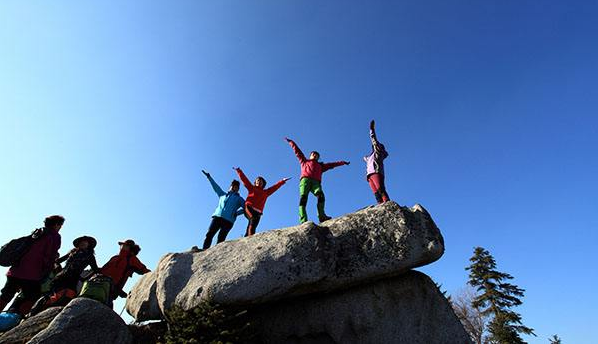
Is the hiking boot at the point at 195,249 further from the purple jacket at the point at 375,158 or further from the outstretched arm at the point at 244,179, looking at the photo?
the purple jacket at the point at 375,158

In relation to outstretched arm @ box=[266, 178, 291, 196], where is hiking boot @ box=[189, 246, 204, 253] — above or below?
below

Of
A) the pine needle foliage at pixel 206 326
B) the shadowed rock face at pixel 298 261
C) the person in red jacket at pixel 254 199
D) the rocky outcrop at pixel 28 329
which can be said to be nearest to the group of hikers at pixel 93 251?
the person in red jacket at pixel 254 199

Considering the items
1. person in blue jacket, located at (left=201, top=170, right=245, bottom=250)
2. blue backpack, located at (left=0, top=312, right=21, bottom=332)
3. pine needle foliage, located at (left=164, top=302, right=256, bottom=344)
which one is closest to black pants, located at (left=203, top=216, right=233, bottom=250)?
person in blue jacket, located at (left=201, top=170, right=245, bottom=250)

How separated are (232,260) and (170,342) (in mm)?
2213

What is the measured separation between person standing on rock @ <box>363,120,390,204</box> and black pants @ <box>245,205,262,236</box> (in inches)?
143

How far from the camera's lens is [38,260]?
26.8ft

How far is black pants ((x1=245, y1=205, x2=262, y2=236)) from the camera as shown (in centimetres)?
1054

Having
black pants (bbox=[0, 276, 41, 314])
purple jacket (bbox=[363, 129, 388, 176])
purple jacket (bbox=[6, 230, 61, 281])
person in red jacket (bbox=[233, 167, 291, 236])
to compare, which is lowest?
black pants (bbox=[0, 276, 41, 314])

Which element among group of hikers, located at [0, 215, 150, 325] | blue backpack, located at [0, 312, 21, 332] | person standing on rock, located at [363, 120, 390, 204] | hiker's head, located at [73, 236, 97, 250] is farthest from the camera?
→ person standing on rock, located at [363, 120, 390, 204]

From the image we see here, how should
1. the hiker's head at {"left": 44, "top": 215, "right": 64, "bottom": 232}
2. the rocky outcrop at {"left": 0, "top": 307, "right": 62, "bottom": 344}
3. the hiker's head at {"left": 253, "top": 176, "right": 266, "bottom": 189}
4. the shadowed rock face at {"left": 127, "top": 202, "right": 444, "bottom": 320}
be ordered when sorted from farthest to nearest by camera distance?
the hiker's head at {"left": 253, "top": 176, "right": 266, "bottom": 189}, the hiker's head at {"left": 44, "top": 215, "right": 64, "bottom": 232}, the shadowed rock face at {"left": 127, "top": 202, "right": 444, "bottom": 320}, the rocky outcrop at {"left": 0, "top": 307, "right": 62, "bottom": 344}

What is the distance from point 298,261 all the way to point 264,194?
3.47 metres

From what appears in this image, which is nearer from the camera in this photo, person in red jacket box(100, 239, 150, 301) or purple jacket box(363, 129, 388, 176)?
person in red jacket box(100, 239, 150, 301)

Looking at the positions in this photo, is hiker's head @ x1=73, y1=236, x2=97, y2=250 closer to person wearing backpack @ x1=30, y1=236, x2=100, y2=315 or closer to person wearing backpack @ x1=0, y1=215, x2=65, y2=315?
person wearing backpack @ x1=30, y1=236, x2=100, y2=315

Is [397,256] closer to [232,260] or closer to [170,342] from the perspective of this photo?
[232,260]
